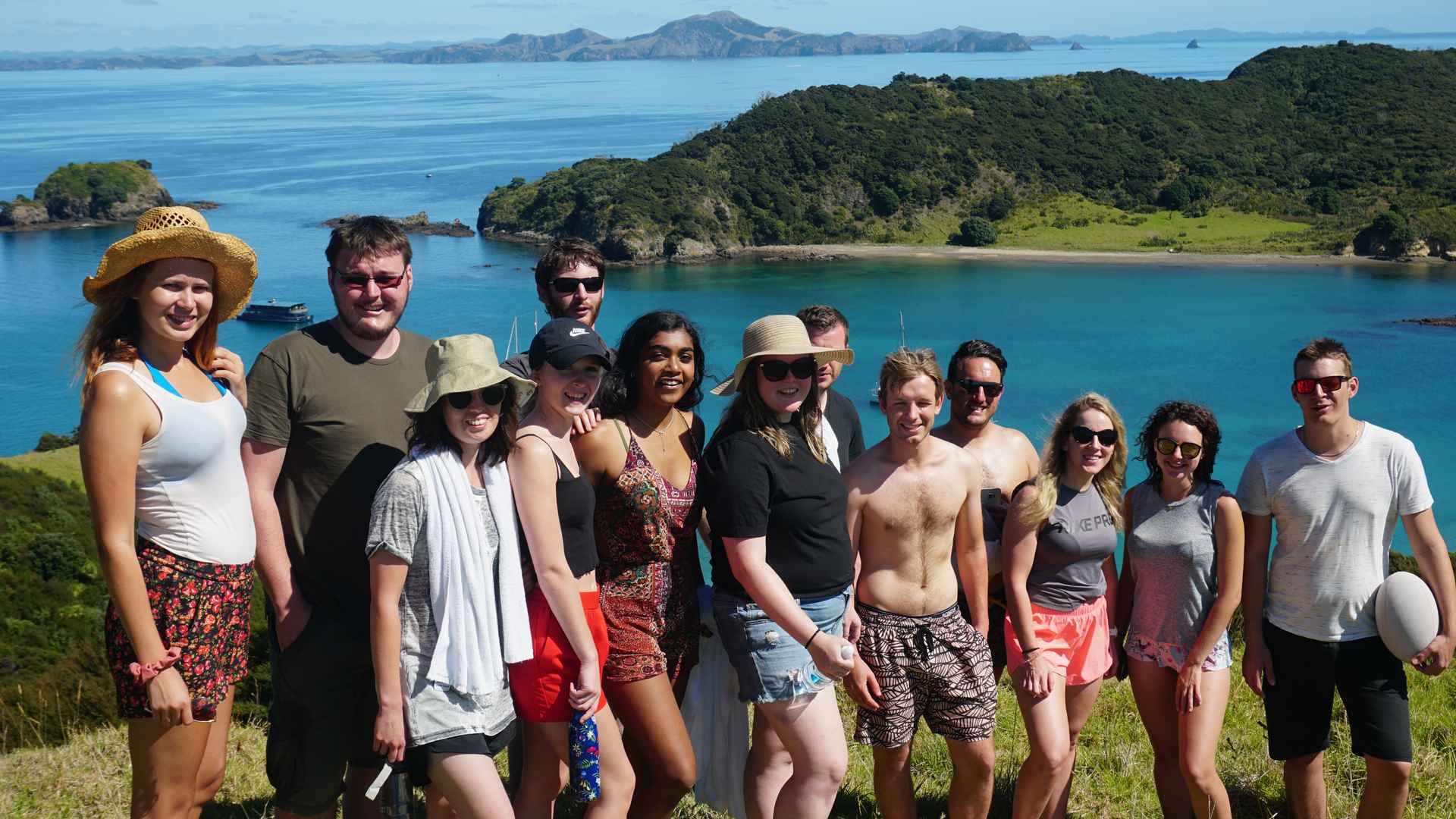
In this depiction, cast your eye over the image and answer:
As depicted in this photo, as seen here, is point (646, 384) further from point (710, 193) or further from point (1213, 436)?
point (710, 193)

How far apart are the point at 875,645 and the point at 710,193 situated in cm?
9646

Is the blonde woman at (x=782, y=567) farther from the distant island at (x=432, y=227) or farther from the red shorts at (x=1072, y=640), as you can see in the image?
the distant island at (x=432, y=227)

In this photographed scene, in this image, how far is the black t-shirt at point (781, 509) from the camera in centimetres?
362

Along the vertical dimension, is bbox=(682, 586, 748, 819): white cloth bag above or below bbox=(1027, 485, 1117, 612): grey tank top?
below

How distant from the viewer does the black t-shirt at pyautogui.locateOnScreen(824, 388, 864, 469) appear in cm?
450

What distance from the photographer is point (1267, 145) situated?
112000 mm

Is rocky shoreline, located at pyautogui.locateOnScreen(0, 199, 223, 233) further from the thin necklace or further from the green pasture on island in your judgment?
the thin necklace

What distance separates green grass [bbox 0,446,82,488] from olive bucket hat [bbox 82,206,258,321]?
42413 mm

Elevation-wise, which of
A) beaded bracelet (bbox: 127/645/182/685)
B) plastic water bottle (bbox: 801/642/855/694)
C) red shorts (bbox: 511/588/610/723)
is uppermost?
beaded bracelet (bbox: 127/645/182/685)

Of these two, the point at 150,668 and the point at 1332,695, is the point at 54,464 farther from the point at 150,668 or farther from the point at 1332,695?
the point at 1332,695

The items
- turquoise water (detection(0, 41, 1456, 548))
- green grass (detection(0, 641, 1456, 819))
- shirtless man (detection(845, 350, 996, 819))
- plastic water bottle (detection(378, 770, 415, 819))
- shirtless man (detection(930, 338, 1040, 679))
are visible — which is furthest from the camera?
turquoise water (detection(0, 41, 1456, 548))

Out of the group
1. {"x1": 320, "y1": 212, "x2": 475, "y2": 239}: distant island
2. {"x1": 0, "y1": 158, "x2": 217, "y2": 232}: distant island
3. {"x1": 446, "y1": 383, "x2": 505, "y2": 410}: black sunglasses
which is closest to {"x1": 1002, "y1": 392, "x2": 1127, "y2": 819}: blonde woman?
{"x1": 446, "y1": 383, "x2": 505, "y2": 410}: black sunglasses

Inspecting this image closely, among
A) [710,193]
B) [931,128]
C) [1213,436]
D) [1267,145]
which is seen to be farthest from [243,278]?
[1267,145]

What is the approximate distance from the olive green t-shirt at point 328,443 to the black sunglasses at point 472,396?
1.28ft
